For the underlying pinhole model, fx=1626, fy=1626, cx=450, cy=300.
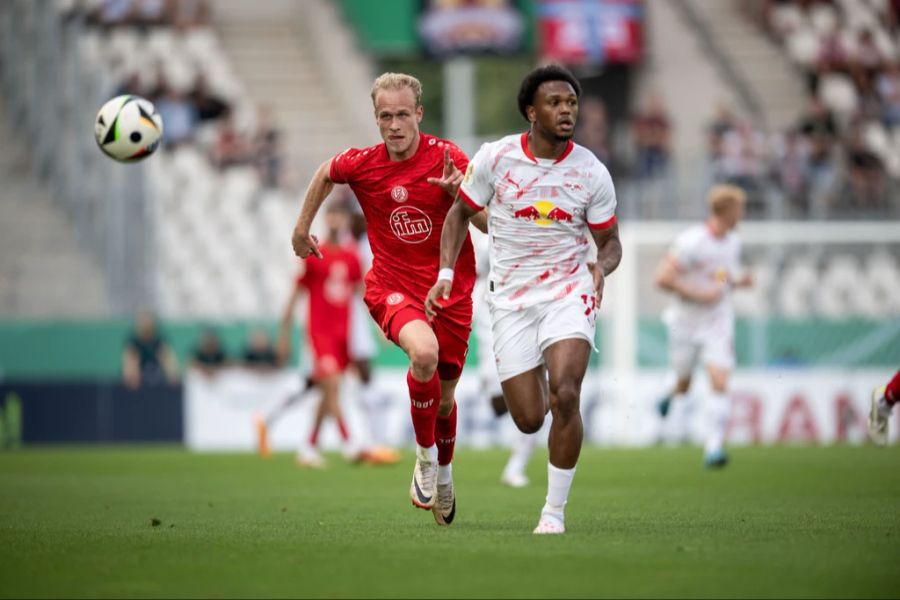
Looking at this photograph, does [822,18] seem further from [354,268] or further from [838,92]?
[354,268]

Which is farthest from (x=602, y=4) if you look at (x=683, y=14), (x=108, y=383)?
(x=108, y=383)

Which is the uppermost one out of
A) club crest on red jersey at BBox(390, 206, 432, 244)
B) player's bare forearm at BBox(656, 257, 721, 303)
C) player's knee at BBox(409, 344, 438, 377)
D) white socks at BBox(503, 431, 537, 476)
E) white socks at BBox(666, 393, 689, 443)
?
club crest on red jersey at BBox(390, 206, 432, 244)

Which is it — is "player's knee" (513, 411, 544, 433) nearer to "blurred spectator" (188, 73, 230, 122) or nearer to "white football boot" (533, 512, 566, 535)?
"white football boot" (533, 512, 566, 535)

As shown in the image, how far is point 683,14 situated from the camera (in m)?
33.9

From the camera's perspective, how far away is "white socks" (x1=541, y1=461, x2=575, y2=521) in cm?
862

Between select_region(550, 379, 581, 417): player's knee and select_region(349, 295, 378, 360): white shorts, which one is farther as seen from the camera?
select_region(349, 295, 378, 360): white shorts

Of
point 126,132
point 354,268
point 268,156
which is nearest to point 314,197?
point 126,132

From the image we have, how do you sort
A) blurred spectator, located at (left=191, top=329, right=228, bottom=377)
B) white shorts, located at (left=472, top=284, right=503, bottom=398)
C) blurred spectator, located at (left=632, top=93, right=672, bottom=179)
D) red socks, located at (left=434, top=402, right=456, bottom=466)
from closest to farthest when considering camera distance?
1. red socks, located at (left=434, top=402, right=456, bottom=466)
2. white shorts, located at (left=472, top=284, right=503, bottom=398)
3. blurred spectator, located at (left=191, top=329, right=228, bottom=377)
4. blurred spectator, located at (left=632, top=93, right=672, bottom=179)

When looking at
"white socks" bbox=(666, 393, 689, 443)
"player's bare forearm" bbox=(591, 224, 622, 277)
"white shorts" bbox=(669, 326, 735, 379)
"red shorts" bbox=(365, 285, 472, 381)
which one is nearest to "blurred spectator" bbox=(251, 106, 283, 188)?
"white socks" bbox=(666, 393, 689, 443)

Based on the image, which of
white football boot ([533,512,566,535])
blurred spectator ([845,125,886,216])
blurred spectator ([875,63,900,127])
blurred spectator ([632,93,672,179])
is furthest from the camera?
blurred spectator ([875,63,900,127])

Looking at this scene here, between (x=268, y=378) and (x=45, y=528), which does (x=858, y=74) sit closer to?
(x=268, y=378)

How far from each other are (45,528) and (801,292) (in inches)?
643

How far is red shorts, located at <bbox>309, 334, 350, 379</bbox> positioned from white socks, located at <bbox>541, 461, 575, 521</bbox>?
30.2 ft

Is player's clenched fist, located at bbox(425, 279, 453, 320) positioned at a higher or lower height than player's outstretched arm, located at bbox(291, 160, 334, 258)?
lower
